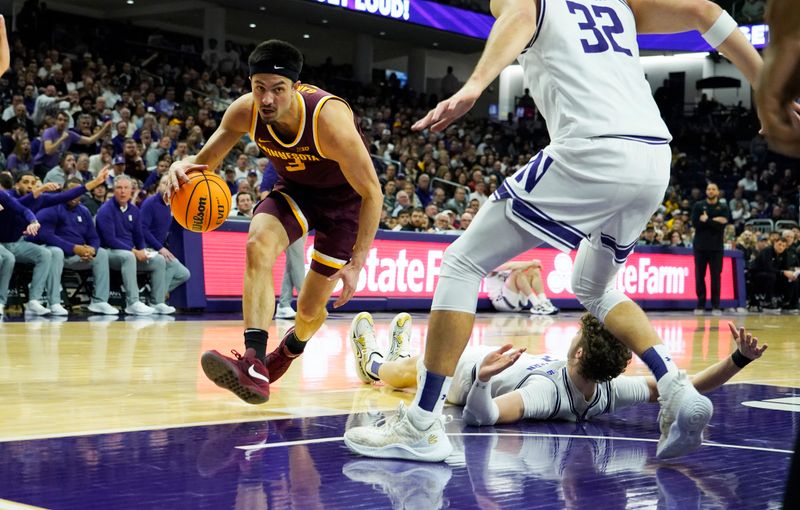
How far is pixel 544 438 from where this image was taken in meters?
3.99

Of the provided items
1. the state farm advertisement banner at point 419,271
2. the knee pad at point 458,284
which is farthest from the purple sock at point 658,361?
the state farm advertisement banner at point 419,271

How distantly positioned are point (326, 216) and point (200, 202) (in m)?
0.70

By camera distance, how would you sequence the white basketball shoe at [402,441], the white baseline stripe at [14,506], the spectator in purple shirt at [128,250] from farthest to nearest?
the spectator in purple shirt at [128,250] < the white basketball shoe at [402,441] < the white baseline stripe at [14,506]

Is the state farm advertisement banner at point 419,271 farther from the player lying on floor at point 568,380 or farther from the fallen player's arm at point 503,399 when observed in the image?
the fallen player's arm at point 503,399

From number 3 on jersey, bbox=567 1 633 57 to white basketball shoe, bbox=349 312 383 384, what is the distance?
8.40 feet

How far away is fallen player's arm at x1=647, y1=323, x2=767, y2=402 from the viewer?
3922 mm

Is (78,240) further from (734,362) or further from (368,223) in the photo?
(734,362)

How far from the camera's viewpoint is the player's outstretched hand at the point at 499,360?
3.72m

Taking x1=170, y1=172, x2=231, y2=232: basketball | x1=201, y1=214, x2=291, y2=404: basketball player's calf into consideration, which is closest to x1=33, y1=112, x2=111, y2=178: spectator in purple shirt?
x1=170, y1=172, x2=231, y2=232: basketball

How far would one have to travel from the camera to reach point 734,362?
402cm

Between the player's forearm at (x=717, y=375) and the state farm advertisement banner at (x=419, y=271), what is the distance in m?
5.00

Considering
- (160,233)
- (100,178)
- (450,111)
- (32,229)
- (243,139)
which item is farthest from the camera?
(243,139)

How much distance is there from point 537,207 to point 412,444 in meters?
0.94

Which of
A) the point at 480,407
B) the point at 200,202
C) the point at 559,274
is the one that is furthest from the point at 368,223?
the point at 559,274
